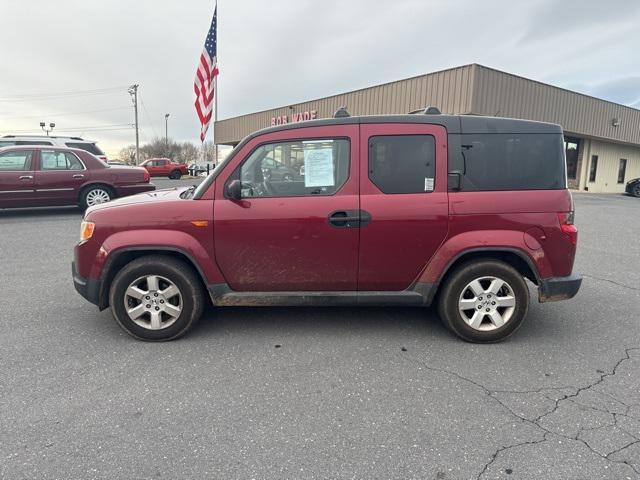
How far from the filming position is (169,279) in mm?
3459

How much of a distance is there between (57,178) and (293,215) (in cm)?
843

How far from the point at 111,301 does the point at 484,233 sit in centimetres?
323

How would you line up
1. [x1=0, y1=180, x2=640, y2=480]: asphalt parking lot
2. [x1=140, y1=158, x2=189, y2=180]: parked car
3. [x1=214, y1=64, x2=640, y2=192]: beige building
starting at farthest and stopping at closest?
[x1=140, y1=158, x2=189, y2=180]: parked car < [x1=214, y1=64, x2=640, y2=192]: beige building < [x1=0, y1=180, x2=640, y2=480]: asphalt parking lot

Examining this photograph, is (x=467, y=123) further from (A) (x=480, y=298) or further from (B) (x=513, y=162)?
(A) (x=480, y=298)

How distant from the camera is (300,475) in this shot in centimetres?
206

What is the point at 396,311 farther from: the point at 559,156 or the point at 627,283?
the point at 627,283

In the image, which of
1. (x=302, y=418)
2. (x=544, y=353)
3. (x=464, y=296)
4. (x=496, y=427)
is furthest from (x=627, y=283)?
(x=302, y=418)

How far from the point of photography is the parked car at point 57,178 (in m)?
9.06

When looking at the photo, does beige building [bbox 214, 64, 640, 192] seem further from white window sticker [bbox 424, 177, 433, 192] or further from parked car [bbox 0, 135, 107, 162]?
white window sticker [bbox 424, 177, 433, 192]

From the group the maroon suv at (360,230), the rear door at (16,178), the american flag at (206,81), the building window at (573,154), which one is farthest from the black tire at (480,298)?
the building window at (573,154)

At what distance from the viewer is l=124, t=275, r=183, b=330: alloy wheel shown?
11.4 ft

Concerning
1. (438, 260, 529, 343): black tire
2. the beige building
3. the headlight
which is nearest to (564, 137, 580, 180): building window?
the beige building

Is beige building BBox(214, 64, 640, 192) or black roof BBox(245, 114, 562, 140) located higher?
beige building BBox(214, 64, 640, 192)

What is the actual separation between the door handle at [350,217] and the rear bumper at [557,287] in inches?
63.9
